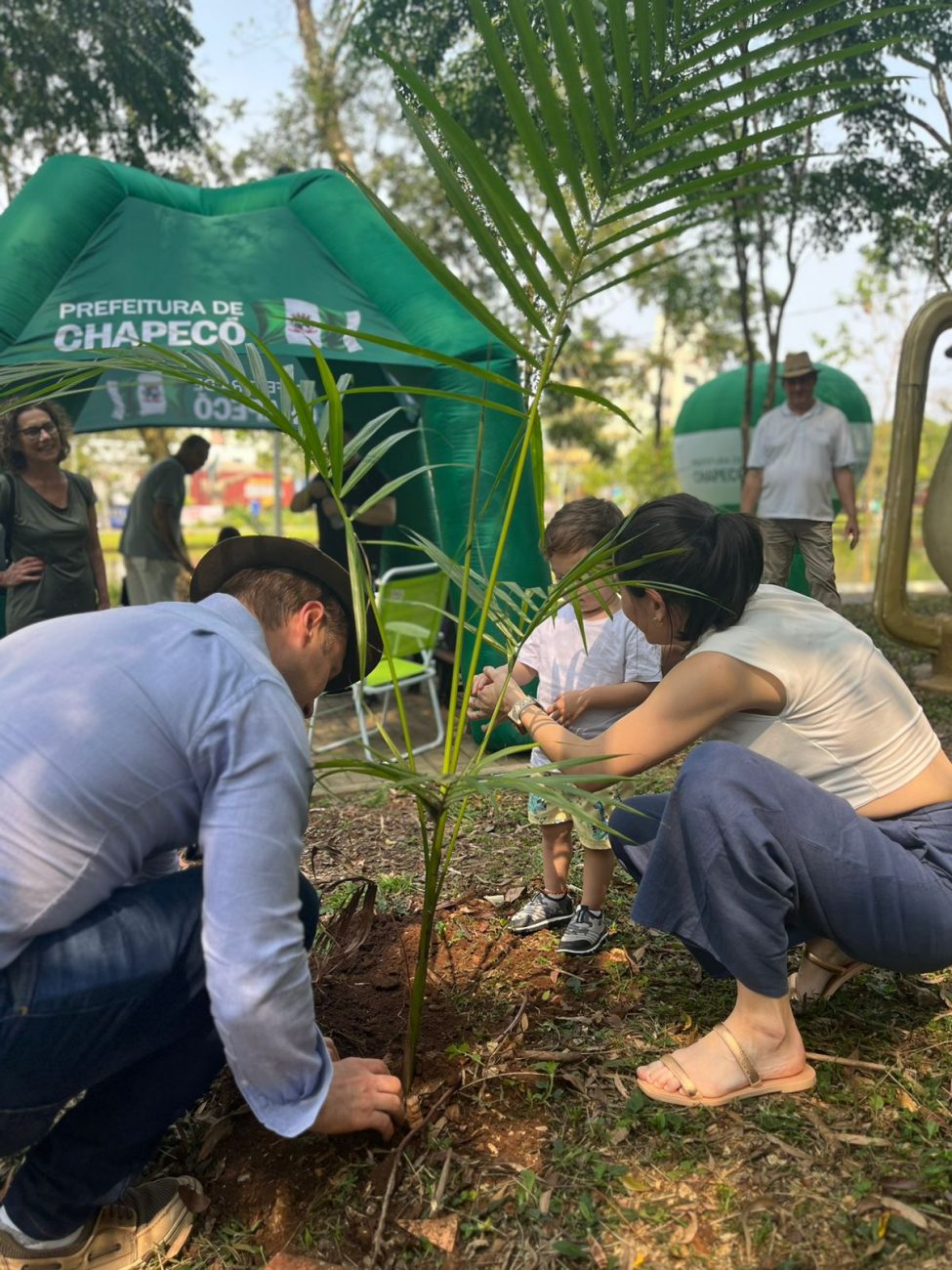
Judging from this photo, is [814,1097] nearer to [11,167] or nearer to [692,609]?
[692,609]

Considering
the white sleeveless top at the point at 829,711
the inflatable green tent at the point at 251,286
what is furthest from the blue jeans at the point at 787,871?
the inflatable green tent at the point at 251,286

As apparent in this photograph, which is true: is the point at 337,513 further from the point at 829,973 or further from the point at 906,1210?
the point at 906,1210

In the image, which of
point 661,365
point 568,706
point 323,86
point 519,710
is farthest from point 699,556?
point 661,365

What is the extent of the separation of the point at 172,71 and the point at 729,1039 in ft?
32.4

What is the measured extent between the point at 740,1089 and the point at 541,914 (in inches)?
34.6

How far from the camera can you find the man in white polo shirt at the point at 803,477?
6480 mm

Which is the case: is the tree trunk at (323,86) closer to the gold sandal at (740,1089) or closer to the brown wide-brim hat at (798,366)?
the brown wide-brim hat at (798,366)

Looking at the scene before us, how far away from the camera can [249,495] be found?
4162 cm

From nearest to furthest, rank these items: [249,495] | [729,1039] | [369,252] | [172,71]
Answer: [729,1039] < [369,252] < [172,71] < [249,495]

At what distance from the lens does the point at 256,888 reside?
138cm

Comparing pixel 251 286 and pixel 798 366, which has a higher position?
pixel 251 286

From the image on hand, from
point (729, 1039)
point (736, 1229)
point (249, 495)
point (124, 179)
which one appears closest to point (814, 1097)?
point (729, 1039)

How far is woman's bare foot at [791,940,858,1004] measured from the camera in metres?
2.15

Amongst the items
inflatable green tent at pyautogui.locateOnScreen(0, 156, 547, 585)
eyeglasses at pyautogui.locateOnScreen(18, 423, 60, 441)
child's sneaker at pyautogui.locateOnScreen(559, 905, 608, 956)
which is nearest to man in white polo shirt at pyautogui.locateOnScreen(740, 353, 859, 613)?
inflatable green tent at pyautogui.locateOnScreen(0, 156, 547, 585)
